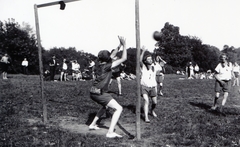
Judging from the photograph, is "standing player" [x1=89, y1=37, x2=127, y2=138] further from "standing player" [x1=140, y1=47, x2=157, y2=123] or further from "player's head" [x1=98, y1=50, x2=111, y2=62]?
"standing player" [x1=140, y1=47, x2=157, y2=123]

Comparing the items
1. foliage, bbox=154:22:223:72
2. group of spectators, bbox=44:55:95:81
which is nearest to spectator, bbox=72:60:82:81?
group of spectators, bbox=44:55:95:81

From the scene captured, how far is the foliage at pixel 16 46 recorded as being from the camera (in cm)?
4947

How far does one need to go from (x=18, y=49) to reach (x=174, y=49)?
4400 cm

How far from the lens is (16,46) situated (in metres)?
50.0

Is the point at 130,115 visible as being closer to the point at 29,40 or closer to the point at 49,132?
the point at 49,132

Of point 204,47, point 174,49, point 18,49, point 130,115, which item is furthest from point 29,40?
point 204,47

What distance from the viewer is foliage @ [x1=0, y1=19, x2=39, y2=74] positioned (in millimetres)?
49469

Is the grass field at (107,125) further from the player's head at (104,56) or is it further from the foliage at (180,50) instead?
the foliage at (180,50)

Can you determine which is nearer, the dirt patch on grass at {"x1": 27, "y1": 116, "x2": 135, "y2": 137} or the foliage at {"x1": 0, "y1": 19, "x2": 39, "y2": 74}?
the dirt patch on grass at {"x1": 27, "y1": 116, "x2": 135, "y2": 137}

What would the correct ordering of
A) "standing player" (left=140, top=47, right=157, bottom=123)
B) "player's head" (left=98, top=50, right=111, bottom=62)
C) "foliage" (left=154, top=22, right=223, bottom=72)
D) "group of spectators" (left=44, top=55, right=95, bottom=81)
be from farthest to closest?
1. "foliage" (left=154, top=22, right=223, bottom=72)
2. "group of spectators" (left=44, top=55, right=95, bottom=81)
3. "standing player" (left=140, top=47, right=157, bottom=123)
4. "player's head" (left=98, top=50, right=111, bottom=62)

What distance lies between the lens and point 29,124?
8031 millimetres

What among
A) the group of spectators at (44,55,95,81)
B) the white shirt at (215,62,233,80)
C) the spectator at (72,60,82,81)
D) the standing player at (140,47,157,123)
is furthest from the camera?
the spectator at (72,60,82,81)

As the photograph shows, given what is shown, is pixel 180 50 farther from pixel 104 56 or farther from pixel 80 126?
pixel 104 56

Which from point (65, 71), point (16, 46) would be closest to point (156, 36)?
point (65, 71)
